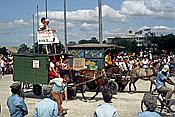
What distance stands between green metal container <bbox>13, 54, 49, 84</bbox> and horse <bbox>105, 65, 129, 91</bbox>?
3387mm

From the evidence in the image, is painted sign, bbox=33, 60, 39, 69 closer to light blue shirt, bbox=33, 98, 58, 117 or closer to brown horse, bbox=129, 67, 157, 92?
brown horse, bbox=129, 67, 157, 92

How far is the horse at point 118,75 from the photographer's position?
1881cm

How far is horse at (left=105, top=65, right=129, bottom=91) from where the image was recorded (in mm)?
18812

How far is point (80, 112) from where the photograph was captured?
1381cm

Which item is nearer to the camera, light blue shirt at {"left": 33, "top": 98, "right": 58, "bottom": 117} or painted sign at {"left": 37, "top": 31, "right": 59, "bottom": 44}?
light blue shirt at {"left": 33, "top": 98, "right": 58, "bottom": 117}

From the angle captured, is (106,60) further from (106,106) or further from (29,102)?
(106,106)

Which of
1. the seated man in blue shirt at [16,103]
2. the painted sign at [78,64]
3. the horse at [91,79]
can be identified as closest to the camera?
the seated man in blue shirt at [16,103]

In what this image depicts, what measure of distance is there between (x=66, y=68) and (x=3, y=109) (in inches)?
134

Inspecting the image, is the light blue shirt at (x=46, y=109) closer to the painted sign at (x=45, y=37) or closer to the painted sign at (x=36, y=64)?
the painted sign at (x=45, y=37)

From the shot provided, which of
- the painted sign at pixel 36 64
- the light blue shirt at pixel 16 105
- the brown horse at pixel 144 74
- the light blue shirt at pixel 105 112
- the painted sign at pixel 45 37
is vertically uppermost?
the painted sign at pixel 45 37

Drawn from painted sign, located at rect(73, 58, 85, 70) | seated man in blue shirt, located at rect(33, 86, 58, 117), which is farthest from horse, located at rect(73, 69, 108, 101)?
seated man in blue shirt, located at rect(33, 86, 58, 117)

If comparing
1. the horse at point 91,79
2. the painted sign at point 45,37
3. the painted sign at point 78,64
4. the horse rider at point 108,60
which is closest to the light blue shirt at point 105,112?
the painted sign at point 45,37

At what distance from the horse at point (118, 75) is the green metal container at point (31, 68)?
11.1 feet

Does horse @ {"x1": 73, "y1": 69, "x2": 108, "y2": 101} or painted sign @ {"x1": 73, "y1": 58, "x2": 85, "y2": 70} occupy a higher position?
painted sign @ {"x1": 73, "y1": 58, "x2": 85, "y2": 70}
